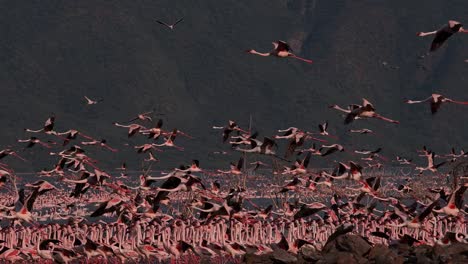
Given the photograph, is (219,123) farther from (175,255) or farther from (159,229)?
(175,255)

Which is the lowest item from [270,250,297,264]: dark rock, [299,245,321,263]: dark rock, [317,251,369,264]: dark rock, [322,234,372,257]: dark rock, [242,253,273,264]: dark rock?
[242,253,273,264]: dark rock

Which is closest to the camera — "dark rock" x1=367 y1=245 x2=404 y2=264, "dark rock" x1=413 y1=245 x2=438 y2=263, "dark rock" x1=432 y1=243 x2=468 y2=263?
"dark rock" x1=432 y1=243 x2=468 y2=263

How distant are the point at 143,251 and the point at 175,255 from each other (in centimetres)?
115

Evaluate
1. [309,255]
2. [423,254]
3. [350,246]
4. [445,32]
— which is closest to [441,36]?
[445,32]

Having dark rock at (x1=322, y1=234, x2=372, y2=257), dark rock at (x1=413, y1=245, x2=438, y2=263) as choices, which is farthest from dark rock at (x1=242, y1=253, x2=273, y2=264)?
dark rock at (x1=413, y1=245, x2=438, y2=263)

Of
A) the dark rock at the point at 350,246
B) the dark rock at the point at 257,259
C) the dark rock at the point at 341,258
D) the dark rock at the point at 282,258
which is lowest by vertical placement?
the dark rock at the point at 257,259

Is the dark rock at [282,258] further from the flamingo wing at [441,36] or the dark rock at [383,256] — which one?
the flamingo wing at [441,36]

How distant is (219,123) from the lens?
196375 mm

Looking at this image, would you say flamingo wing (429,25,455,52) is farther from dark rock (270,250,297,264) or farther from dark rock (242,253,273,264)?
dark rock (242,253,273,264)

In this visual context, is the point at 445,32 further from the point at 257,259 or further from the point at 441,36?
the point at 257,259

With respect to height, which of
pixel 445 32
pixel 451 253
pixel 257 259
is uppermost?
pixel 445 32

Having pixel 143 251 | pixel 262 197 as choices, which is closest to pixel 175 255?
pixel 143 251

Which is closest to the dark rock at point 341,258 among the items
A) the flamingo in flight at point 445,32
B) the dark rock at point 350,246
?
the dark rock at point 350,246

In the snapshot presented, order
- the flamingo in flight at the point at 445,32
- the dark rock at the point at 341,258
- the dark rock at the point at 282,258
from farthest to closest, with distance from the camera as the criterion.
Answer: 1. the dark rock at the point at 282,258
2. the dark rock at the point at 341,258
3. the flamingo in flight at the point at 445,32
